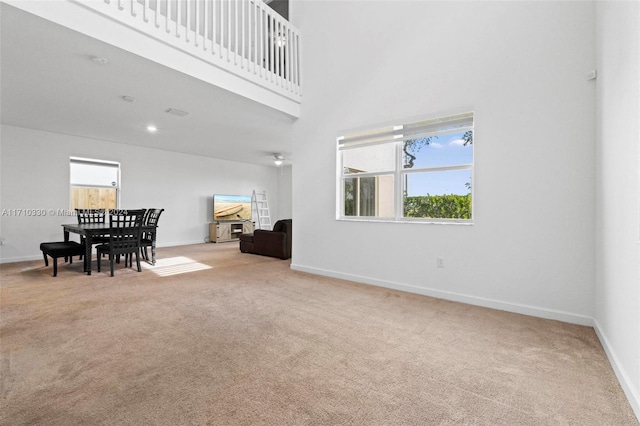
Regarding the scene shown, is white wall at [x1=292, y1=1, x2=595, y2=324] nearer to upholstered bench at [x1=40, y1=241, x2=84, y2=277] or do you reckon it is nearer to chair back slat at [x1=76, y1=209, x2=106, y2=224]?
upholstered bench at [x1=40, y1=241, x2=84, y2=277]

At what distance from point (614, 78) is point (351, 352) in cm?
250

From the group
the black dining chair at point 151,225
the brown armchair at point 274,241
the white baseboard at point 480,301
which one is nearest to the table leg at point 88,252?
the black dining chair at point 151,225

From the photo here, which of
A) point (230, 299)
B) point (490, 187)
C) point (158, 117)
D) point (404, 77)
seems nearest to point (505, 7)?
point (404, 77)

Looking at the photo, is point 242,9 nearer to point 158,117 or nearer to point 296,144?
point 296,144

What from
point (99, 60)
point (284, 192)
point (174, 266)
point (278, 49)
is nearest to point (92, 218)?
point (174, 266)

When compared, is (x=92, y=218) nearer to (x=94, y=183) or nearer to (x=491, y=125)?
(x=94, y=183)

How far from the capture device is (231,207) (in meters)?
8.96

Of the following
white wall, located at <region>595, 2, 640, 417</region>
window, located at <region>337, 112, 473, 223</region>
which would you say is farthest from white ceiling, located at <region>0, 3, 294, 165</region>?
white wall, located at <region>595, 2, 640, 417</region>

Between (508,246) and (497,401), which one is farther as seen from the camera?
(508,246)

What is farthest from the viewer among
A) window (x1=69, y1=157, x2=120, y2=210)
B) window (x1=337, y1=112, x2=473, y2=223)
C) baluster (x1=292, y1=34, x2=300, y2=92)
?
window (x1=69, y1=157, x2=120, y2=210)

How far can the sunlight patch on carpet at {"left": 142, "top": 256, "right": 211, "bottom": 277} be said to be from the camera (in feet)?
14.9

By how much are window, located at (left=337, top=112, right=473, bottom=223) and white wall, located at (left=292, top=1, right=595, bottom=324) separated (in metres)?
0.16

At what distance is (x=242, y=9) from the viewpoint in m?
3.62

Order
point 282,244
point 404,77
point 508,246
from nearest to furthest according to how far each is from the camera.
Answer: point 508,246
point 404,77
point 282,244
